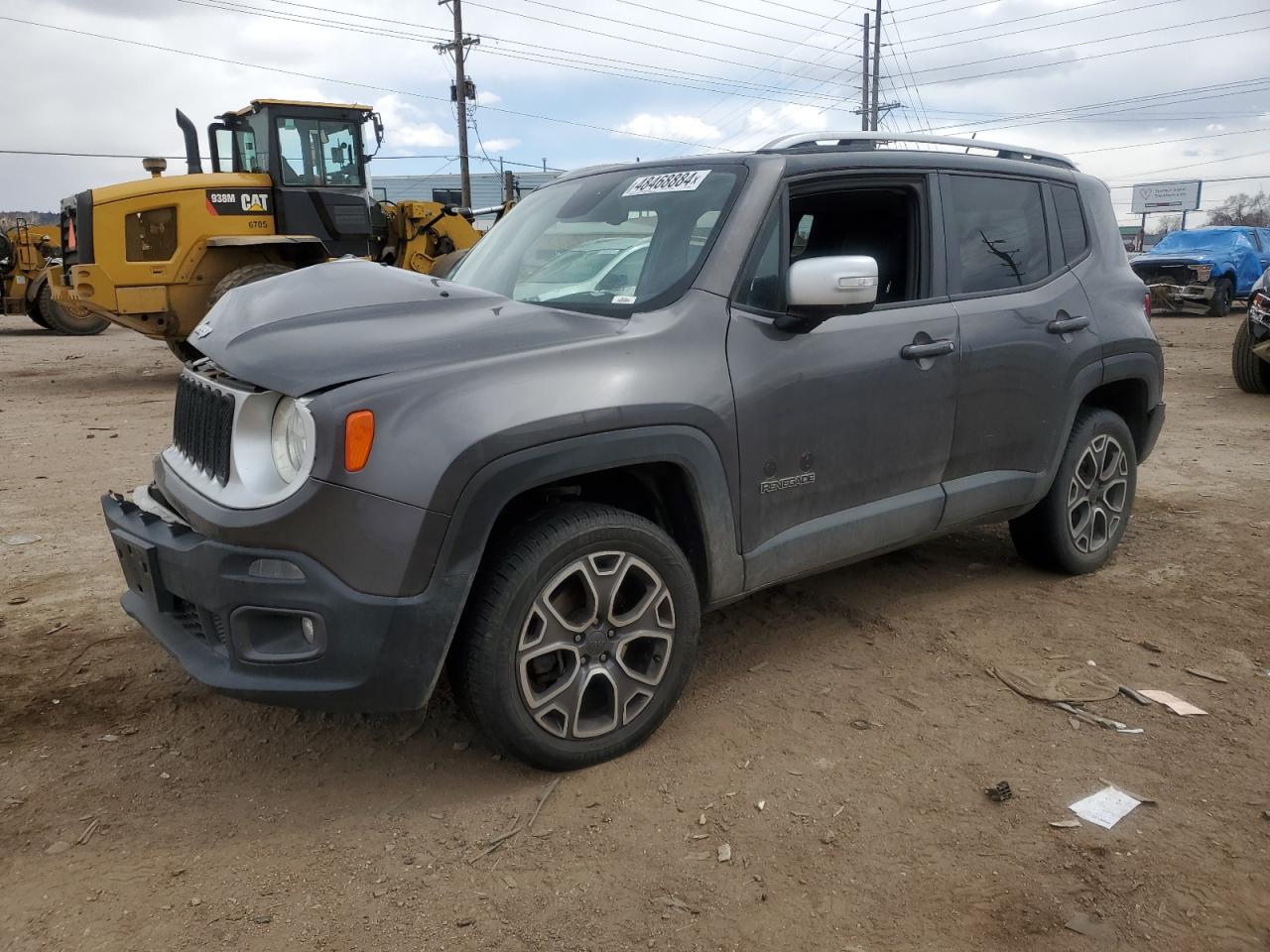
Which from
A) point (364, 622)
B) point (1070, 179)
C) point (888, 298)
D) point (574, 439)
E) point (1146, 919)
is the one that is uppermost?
point (1070, 179)

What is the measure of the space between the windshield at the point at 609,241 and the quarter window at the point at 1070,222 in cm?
186

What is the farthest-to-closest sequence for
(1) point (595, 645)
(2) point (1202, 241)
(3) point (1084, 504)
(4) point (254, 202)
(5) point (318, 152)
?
(2) point (1202, 241) < (5) point (318, 152) < (4) point (254, 202) < (3) point (1084, 504) < (1) point (595, 645)

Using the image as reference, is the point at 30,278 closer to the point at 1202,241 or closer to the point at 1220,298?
the point at 1220,298

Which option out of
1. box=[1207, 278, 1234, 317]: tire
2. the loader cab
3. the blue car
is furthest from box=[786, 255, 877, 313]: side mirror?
box=[1207, 278, 1234, 317]: tire

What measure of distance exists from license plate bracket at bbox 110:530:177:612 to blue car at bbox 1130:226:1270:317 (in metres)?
20.8

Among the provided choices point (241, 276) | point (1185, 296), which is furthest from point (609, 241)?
point (1185, 296)

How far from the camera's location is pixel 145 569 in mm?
2908

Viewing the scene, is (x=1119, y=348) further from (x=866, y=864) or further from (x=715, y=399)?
(x=866, y=864)

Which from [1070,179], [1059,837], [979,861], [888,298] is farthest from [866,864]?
[1070,179]

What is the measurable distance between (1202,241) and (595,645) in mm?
22101

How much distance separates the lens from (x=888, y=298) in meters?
3.98

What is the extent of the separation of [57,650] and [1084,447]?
439 centimetres

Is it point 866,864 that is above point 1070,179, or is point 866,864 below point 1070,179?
below

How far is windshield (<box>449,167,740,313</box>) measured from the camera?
10.7ft
